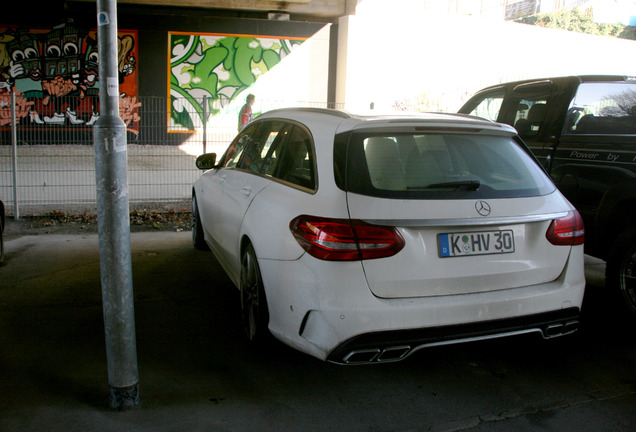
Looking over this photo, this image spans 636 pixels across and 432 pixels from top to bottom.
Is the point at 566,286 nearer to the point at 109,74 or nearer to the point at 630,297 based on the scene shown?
the point at 630,297

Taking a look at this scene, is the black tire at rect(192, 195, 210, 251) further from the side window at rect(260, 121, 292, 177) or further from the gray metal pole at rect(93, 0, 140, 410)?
the gray metal pole at rect(93, 0, 140, 410)

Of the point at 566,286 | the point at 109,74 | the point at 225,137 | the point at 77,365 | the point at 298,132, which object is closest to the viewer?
the point at 109,74

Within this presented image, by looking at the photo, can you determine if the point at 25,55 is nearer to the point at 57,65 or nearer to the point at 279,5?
the point at 57,65

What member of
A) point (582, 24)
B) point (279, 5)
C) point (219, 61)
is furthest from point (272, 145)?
point (582, 24)

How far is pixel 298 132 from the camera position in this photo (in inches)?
158

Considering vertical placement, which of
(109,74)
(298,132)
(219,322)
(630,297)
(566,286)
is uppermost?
(109,74)

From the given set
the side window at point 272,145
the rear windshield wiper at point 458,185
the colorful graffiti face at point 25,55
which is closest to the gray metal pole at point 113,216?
the side window at point 272,145

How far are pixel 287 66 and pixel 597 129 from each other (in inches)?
514

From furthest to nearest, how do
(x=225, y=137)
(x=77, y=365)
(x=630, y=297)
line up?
1. (x=225, y=137)
2. (x=630, y=297)
3. (x=77, y=365)

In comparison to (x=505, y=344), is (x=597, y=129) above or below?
above

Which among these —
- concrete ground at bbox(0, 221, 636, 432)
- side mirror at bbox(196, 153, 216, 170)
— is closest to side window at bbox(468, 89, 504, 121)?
concrete ground at bbox(0, 221, 636, 432)

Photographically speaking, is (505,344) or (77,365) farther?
(505,344)

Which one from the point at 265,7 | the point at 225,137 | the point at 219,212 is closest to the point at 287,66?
the point at 265,7

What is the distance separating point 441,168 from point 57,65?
15.0m
